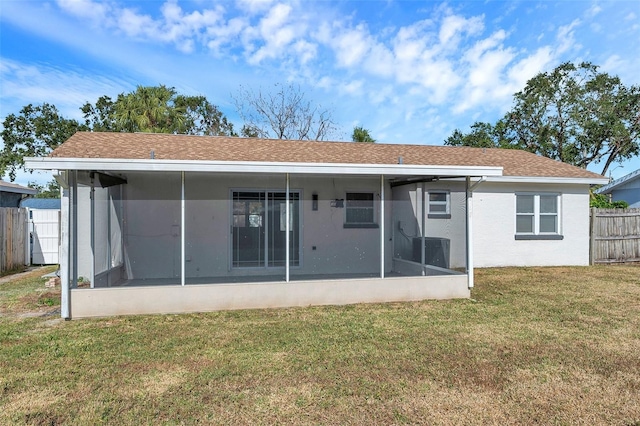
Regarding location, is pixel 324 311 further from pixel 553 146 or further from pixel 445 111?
pixel 553 146

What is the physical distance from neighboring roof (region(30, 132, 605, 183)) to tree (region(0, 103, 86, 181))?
48.6 feet

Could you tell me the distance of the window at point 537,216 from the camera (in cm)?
1232

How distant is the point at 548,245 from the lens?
12.5 metres

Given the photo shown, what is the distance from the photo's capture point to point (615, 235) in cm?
1308

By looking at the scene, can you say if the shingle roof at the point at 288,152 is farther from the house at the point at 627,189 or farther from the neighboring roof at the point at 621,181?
the house at the point at 627,189

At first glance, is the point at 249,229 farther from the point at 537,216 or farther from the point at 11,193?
the point at 11,193

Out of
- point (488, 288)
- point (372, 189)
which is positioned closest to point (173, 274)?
point (372, 189)

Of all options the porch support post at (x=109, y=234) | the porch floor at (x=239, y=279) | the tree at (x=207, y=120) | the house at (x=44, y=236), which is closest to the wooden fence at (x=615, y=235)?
the porch floor at (x=239, y=279)

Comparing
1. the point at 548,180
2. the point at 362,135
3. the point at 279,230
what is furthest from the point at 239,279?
the point at 362,135

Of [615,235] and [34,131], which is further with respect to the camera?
[34,131]

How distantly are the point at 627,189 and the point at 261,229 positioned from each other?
68.5 feet

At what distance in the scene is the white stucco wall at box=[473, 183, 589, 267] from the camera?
39.6ft

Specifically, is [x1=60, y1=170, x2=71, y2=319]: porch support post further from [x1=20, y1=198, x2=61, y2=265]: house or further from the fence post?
the fence post

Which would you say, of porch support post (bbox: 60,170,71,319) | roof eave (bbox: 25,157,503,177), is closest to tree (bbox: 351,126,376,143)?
roof eave (bbox: 25,157,503,177)
